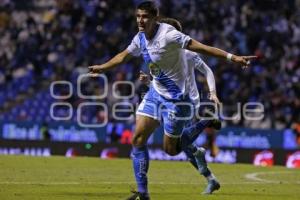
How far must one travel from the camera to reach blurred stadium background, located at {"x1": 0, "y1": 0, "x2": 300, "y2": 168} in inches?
999

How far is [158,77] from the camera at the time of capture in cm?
1147

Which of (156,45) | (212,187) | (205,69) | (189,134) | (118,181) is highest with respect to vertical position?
(156,45)

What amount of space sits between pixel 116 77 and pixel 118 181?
1463 cm

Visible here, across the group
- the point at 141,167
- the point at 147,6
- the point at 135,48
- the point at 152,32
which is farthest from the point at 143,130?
the point at 147,6

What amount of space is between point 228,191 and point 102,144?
13397 mm

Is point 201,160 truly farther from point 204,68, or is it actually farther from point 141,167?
point 141,167

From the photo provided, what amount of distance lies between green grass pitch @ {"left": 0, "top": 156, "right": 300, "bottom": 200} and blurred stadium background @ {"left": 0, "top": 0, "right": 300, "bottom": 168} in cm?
549

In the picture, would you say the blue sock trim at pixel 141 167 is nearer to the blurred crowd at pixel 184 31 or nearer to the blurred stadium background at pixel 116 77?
the blurred crowd at pixel 184 31

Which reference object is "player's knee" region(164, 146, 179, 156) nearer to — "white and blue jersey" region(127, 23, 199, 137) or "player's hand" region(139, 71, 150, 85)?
"white and blue jersey" region(127, 23, 199, 137)

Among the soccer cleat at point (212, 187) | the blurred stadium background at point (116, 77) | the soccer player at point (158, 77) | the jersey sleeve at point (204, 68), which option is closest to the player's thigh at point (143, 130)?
the soccer player at point (158, 77)

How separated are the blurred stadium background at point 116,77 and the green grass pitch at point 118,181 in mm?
5486

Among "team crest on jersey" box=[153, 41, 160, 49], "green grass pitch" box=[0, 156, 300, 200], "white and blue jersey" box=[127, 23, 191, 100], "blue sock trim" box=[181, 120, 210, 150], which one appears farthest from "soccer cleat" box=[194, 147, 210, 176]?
"team crest on jersey" box=[153, 41, 160, 49]

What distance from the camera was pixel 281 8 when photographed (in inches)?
1166

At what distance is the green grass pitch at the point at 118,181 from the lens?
12242mm
